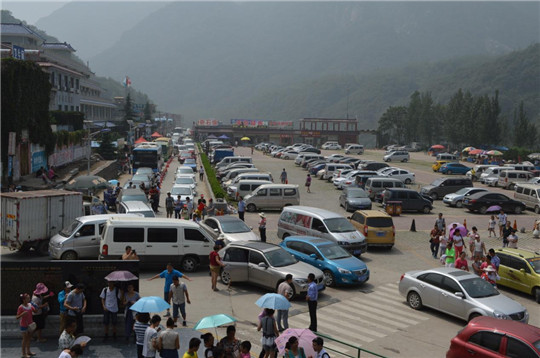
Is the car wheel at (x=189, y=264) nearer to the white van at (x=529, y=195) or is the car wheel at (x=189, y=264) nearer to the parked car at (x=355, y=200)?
the parked car at (x=355, y=200)

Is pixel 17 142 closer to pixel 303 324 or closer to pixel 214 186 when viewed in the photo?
pixel 214 186

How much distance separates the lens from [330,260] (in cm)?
1753

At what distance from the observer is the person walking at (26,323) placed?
1102 centimetres

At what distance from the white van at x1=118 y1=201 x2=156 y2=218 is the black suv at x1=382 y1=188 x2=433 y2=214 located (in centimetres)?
1490

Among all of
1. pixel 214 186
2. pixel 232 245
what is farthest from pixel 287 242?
pixel 214 186

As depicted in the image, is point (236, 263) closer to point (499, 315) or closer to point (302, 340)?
point (302, 340)

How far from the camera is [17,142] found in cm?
3428

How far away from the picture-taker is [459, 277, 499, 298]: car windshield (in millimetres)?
14438

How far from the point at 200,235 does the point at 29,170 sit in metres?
23.1

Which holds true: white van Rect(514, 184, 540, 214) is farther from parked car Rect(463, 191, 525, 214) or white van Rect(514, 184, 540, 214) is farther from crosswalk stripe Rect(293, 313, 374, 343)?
crosswalk stripe Rect(293, 313, 374, 343)

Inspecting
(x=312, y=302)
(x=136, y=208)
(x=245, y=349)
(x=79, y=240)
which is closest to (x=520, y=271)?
(x=312, y=302)

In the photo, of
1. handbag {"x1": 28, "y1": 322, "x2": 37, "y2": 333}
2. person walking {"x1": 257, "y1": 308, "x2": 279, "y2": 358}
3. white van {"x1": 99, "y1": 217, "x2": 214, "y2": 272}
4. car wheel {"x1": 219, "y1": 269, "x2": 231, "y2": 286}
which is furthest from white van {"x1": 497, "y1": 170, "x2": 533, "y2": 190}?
handbag {"x1": 28, "y1": 322, "x2": 37, "y2": 333}

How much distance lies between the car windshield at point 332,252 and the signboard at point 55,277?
24.5 ft

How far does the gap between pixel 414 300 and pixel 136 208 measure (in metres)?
14.0
